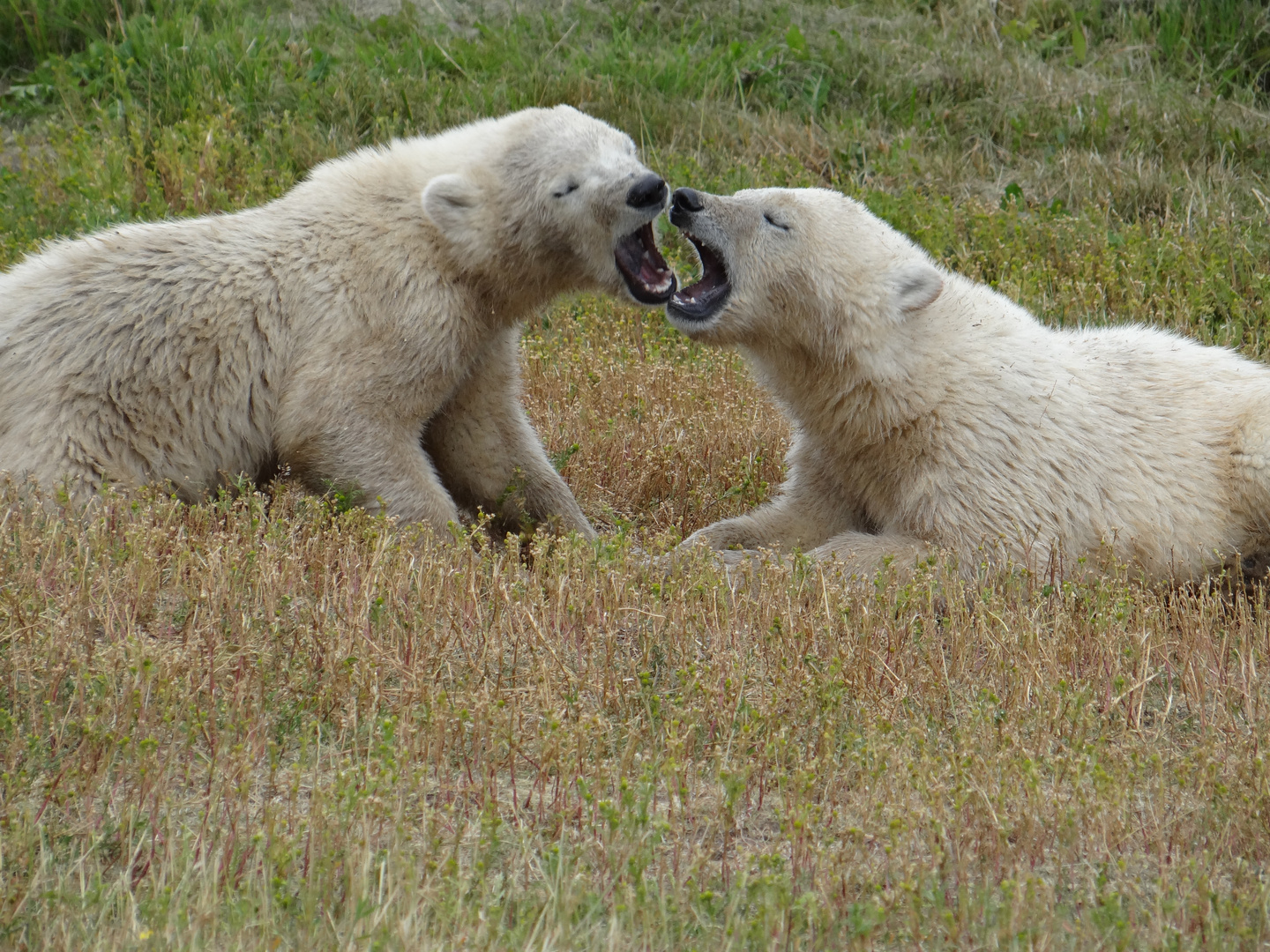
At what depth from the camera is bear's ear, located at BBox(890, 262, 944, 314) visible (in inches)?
207

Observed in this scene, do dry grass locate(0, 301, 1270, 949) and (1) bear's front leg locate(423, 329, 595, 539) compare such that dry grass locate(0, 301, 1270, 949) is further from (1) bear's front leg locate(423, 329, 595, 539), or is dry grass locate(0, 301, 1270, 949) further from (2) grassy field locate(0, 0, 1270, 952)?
(1) bear's front leg locate(423, 329, 595, 539)

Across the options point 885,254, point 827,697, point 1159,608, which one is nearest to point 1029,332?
point 885,254

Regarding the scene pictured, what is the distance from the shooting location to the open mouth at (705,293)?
5.39 meters

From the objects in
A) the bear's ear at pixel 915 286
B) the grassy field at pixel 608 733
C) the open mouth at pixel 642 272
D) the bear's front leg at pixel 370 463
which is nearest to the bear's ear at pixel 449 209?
the open mouth at pixel 642 272

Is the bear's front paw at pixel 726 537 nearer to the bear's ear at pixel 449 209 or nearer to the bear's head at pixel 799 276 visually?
the bear's head at pixel 799 276

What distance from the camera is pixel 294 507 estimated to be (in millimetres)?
5152

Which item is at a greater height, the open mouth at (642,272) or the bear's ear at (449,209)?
the bear's ear at (449,209)


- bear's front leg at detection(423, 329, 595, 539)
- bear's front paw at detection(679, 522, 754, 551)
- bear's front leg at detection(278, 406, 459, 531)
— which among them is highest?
bear's front leg at detection(278, 406, 459, 531)

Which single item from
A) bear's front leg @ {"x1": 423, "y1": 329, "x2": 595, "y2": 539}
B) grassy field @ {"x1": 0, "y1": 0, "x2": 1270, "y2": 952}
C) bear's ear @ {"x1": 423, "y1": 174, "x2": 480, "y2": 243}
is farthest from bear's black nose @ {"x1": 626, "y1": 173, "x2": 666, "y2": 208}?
grassy field @ {"x1": 0, "y1": 0, "x2": 1270, "y2": 952}

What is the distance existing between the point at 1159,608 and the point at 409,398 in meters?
2.83

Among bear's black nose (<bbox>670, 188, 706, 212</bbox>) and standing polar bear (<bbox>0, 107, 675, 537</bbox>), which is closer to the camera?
standing polar bear (<bbox>0, 107, 675, 537</bbox>)

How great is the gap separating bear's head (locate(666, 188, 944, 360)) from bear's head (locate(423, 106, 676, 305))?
0.26 metres

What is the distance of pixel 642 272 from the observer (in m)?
5.76

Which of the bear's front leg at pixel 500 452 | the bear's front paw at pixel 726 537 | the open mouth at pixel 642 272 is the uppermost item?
the open mouth at pixel 642 272
